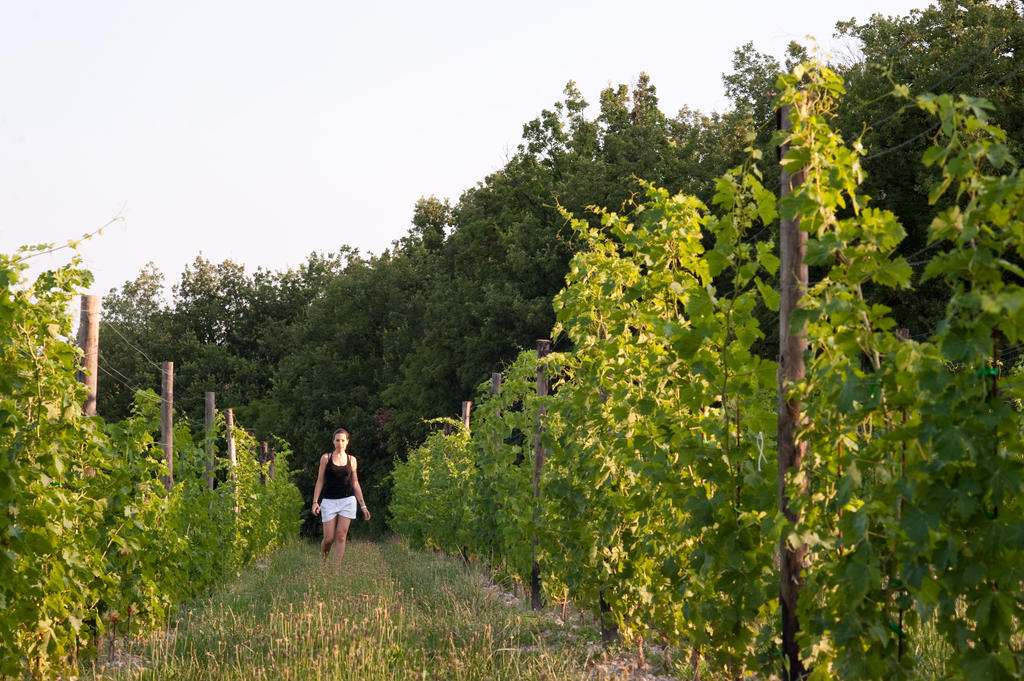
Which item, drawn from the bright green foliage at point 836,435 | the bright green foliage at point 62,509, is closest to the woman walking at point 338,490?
the bright green foliage at point 62,509

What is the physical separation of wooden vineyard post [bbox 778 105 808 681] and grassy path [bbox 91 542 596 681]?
5.79ft

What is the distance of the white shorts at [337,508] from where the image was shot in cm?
1262

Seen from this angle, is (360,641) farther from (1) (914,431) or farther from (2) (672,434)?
(1) (914,431)

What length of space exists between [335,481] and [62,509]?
6.34 m

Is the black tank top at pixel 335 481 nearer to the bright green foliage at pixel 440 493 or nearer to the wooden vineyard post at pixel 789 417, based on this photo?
the bright green foliage at pixel 440 493

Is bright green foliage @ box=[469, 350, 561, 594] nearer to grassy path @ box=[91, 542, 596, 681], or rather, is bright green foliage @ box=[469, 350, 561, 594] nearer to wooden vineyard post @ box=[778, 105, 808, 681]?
grassy path @ box=[91, 542, 596, 681]

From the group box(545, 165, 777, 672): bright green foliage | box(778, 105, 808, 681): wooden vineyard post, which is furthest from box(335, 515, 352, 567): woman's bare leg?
box(778, 105, 808, 681): wooden vineyard post

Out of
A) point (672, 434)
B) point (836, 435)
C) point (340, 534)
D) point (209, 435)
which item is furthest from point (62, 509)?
point (209, 435)

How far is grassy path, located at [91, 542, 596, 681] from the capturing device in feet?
20.7

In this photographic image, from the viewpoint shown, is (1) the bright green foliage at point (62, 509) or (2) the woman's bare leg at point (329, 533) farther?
(2) the woman's bare leg at point (329, 533)

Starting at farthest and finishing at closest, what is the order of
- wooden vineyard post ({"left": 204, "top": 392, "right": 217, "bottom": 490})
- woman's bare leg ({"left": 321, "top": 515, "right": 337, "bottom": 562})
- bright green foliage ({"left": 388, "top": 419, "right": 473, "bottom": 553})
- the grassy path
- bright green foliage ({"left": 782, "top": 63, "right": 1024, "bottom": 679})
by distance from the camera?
bright green foliage ({"left": 388, "top": 419, "right": 473, "bottom": 553}), wooden vineyard post ({"left": 204, "top": 392, "right": 217, "bottom": 490}), woman's bare leg ({"left": 321, "top": 515, "right": 337, "bottom": 562}), the grassy path, bright green foliage ({"left": 782, "top": 63, "right": 1024, "bottom": 679})

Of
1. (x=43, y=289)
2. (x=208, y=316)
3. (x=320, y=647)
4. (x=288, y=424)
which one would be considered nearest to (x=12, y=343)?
(x=43, y=289)

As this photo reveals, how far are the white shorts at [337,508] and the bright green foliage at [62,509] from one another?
2.64m

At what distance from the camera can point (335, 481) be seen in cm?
1261
